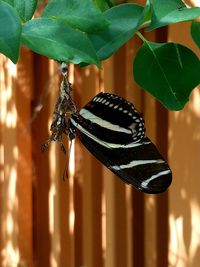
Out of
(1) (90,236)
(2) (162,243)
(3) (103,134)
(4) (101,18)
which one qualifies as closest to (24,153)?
(1) (90,236)

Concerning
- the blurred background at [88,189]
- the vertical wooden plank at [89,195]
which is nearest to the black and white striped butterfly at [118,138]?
the blurred background at [88,189]

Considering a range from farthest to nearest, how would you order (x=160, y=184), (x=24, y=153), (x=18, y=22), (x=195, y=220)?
(x=24, y=153)
(x=195, y=220)
(x=160, y=184)
(x=18, y=22)

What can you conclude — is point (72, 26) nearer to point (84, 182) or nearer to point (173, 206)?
point (173, 206)

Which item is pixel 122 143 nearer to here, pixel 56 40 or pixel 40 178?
pixel 56 40

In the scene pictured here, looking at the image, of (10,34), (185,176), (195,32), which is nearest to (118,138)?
(195,32)

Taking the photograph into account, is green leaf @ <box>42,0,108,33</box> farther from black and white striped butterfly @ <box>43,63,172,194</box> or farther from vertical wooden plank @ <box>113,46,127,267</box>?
vertical wooden plank @ <box>113,46,127,267</box>
